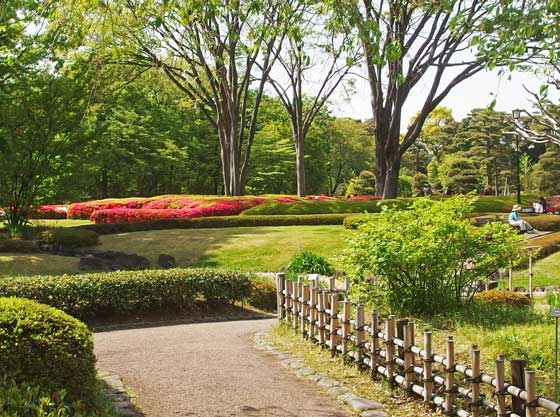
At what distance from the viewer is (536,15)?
7438mm

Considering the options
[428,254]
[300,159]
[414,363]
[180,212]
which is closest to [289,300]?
[428,254]

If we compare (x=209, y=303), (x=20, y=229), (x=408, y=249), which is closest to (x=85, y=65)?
(x=20, y=229)

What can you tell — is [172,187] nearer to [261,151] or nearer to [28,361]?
[261,151]

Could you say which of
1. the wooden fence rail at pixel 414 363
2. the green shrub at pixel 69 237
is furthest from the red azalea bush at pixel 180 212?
the wooden fence rail at pixel 414 363

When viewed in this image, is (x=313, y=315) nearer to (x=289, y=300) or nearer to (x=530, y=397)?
(x=289, y=300)

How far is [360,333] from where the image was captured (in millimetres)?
7613

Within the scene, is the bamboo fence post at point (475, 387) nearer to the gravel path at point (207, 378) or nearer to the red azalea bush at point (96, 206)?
the gravel path at point (207, 378)

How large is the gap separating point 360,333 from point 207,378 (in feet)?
6.19

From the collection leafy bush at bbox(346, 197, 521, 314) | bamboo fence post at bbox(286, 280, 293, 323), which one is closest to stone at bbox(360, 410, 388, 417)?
leafy bush at bbox(346, 197, 521, 314)

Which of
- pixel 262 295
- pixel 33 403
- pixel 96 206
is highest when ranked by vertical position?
pixel 96 206

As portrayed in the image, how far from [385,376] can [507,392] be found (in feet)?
6.93

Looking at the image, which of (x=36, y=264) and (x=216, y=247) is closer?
(x=36, y=264)

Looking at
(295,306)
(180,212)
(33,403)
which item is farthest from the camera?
(180,212)

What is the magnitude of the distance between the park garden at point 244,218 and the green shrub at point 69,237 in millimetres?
78
